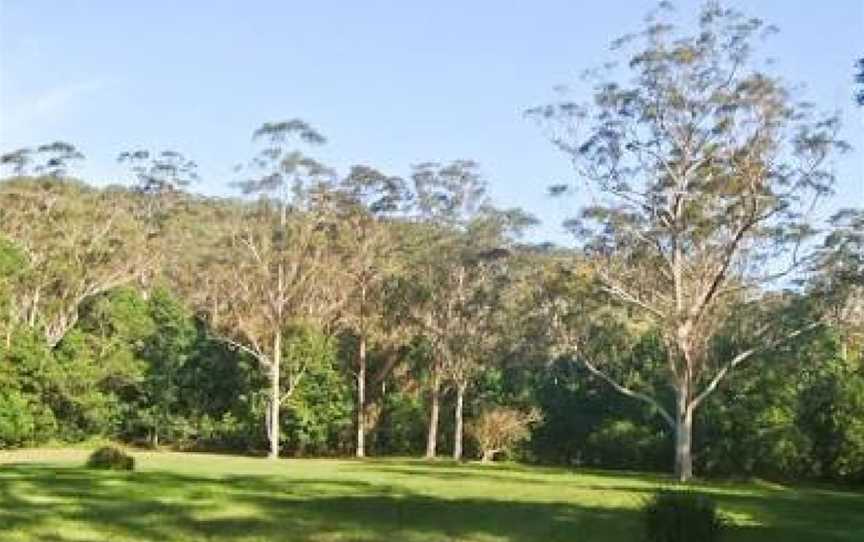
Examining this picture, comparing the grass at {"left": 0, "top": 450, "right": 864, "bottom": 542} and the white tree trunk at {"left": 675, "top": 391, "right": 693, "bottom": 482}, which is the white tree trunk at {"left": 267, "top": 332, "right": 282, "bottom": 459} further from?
the grass at {"left": 0, "top": 450, "right": 864, "bottom": 542}

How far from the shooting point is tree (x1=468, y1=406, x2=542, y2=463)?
59.7 metres

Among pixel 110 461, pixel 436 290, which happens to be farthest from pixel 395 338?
pixel 110 461

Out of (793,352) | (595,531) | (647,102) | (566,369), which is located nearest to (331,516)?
(595,531)

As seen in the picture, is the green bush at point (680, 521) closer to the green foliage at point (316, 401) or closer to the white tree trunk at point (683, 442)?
the white tree trunk at point (683, 442)

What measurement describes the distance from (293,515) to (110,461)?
41.6ft

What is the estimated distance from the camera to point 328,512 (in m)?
19.8

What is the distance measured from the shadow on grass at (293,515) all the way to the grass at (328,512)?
22 mm

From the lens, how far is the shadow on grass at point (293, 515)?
16953 mm

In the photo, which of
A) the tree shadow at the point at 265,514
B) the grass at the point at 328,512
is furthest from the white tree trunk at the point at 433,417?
the tree shadow at the point at 265,514

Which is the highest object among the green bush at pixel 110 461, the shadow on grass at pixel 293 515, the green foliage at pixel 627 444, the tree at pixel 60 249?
the tree at pixel 60 249

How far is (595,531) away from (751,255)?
99.7 ft

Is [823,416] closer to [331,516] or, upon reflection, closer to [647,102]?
[647,102]

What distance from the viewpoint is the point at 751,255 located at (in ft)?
154

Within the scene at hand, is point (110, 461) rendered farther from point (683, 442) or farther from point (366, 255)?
point (366, 255)
